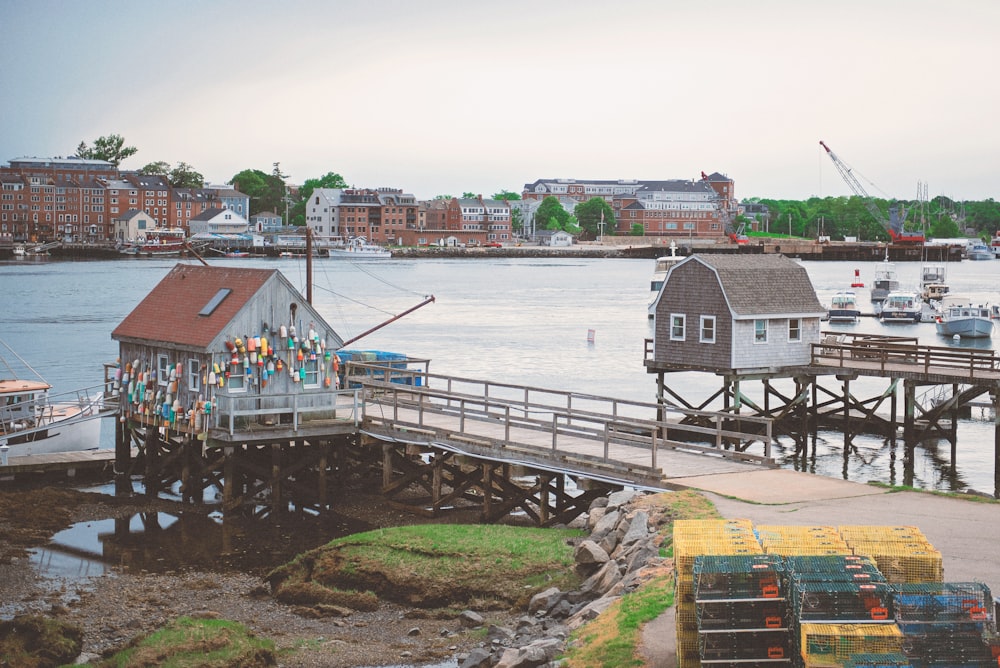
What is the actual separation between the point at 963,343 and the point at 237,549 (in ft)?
228

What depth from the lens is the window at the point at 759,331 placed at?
40.3 metres

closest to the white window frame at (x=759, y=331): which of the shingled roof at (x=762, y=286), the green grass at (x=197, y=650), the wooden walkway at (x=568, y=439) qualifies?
the shingled roof at (x=762, y=286)

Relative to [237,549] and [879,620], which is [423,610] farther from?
[879,620]

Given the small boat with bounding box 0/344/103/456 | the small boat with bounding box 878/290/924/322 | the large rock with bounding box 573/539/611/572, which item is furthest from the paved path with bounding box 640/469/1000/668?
the small boat with bounding box 878/290/924/322

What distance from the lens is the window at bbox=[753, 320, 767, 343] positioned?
4028cm

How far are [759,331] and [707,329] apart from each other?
1658 millimetres

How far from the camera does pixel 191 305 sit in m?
34.6

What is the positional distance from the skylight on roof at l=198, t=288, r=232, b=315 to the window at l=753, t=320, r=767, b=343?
54.9 feet

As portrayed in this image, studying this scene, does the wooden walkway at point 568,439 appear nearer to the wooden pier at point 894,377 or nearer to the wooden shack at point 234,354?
the wooden shack at point 234,354

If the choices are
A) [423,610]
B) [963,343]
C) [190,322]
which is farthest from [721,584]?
[963,343]

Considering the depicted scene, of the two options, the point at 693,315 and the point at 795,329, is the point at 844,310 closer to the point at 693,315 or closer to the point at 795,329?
the point at 795,329

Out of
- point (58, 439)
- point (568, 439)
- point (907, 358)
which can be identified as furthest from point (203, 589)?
point (907, 358)

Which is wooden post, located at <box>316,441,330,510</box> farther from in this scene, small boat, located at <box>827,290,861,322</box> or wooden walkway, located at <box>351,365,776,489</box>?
small boat, located at <box>827,290,861,322</box>

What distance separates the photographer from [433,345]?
84875 millimetres
